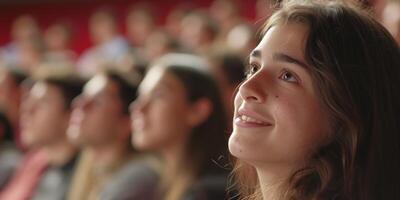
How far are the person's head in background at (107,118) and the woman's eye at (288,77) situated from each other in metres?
0.91

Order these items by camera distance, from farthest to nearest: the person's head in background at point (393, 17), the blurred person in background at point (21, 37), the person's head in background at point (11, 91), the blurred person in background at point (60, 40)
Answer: the blurred person in background at point (60, 40) < the blurred person in background at point (21, 37) < the person's head in background at point (11, 91) < the person's head in background at point (393, 17)

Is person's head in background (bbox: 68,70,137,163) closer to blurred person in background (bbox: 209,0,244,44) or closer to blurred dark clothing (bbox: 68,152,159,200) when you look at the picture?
blurred dark clothing (bbox: 68,152,159,200)

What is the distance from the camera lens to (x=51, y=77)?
1894 mm

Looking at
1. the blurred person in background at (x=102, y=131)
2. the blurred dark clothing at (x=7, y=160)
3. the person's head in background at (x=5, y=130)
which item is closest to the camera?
the blurred person in background at (x=102, y=131)

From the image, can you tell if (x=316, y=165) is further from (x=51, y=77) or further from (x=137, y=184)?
(x=51, y=77)

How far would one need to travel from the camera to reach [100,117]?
1672mm

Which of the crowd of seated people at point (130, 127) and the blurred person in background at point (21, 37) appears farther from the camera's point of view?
the blurred person in background at point (21, 37)

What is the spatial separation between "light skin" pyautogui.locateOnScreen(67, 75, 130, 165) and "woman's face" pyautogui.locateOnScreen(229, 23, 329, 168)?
90 centimetres

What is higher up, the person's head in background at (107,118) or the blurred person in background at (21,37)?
the person's head in background at (107,118)

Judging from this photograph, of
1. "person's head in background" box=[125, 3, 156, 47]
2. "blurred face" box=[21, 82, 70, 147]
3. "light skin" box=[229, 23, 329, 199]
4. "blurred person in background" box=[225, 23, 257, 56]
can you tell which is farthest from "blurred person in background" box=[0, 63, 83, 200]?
"person's head in background" box=[125, 3, 156, 47]

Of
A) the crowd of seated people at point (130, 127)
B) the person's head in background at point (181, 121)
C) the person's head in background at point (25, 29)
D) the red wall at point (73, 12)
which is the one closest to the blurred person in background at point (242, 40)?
the crowd of seated people at point (130, 127)

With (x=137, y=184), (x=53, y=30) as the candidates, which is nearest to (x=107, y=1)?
(x=53, y=30)

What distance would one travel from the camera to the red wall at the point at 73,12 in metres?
4.07

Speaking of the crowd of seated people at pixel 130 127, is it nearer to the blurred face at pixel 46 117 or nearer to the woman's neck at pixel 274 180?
the blurred face at pixel 46 117
